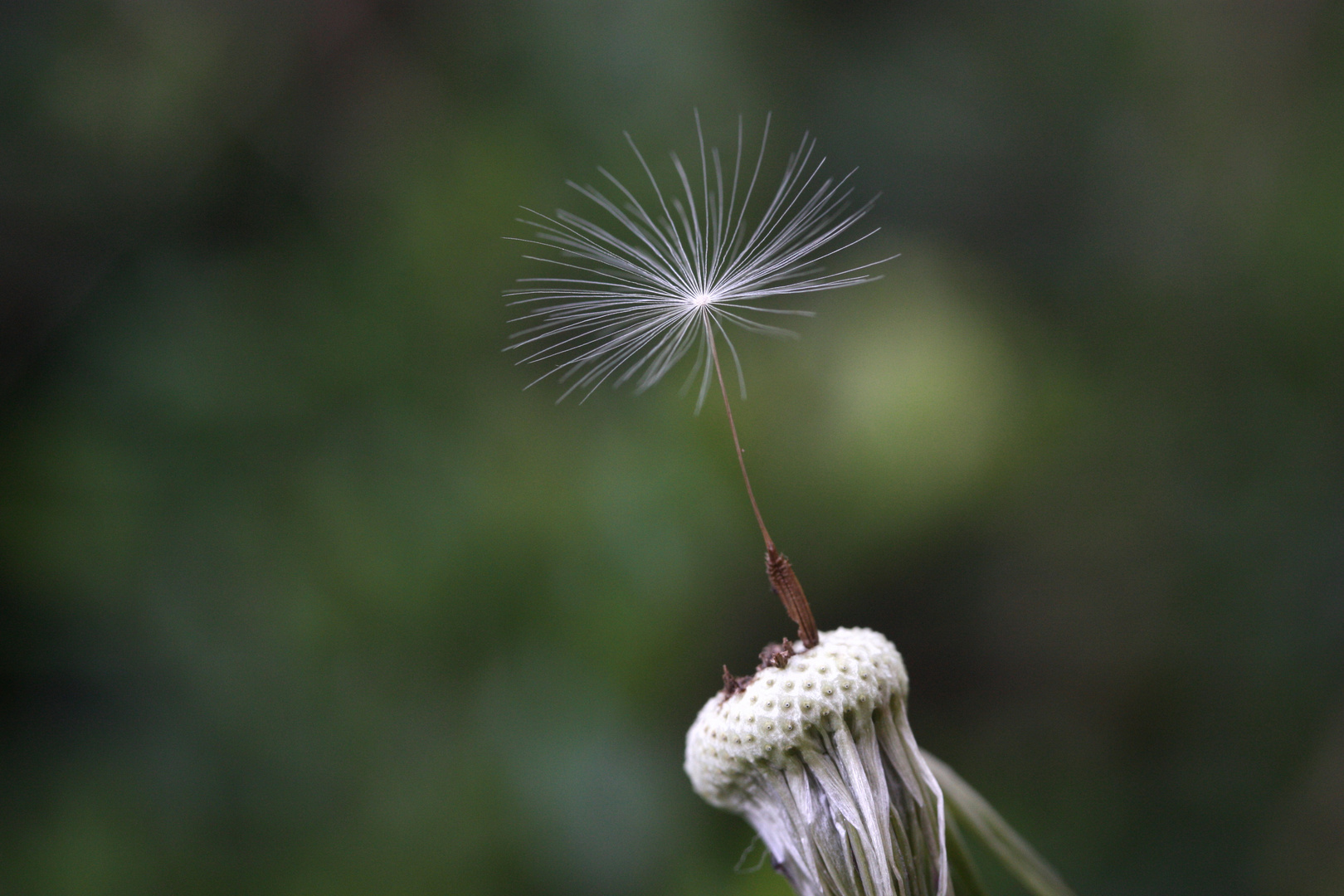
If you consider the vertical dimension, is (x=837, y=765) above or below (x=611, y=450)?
below

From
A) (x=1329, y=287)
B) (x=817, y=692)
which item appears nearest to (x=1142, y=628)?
(x=1329, y=287)

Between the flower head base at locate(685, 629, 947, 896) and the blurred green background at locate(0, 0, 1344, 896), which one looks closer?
the flower head base at locate(685, 629, 947, 896)

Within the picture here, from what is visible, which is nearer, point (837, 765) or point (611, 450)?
point (837, 765)

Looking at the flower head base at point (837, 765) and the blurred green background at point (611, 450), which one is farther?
the blurred green background at point (611, 450)
